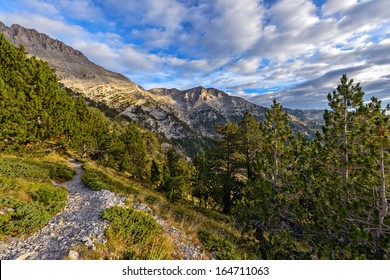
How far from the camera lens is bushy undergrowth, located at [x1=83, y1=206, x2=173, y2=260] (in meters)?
6.43

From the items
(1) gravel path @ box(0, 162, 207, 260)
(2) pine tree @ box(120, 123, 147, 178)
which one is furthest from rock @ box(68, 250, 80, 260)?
(2) pine tree @ box(120, 123, 147, 178)

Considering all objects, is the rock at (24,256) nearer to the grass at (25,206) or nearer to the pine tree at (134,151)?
the grass at (25,206)

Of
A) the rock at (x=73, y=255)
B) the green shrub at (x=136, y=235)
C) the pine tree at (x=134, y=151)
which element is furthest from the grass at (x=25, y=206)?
the pine tree at (x=134, y=151)

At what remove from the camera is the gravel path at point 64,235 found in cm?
620

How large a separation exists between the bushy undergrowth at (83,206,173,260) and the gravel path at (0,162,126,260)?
1.22 ft

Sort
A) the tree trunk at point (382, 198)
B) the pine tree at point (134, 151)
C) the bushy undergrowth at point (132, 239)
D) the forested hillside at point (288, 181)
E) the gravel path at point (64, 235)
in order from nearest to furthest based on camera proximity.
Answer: the gravel path at point (64, 235), the bushy undergrowth at point (132, 239), the tree trunk at point (382, 198), the forested hillside at point (288, 181), the pine tree at point (134, 151)

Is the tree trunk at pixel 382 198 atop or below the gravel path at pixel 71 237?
atop

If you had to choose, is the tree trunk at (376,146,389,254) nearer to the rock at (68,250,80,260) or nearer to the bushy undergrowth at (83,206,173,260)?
the bushy undergrowth at (83,206,173,260)

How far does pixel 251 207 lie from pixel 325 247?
4666 millimetres

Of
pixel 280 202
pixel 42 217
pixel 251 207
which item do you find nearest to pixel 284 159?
pixel 280 202

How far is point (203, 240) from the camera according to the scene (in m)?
9.21

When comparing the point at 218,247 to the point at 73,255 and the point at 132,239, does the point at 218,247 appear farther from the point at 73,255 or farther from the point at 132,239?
the point at 73,255

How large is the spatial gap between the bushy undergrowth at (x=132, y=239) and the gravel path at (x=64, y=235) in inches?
14.6

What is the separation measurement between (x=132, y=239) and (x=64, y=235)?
2.51 meters
